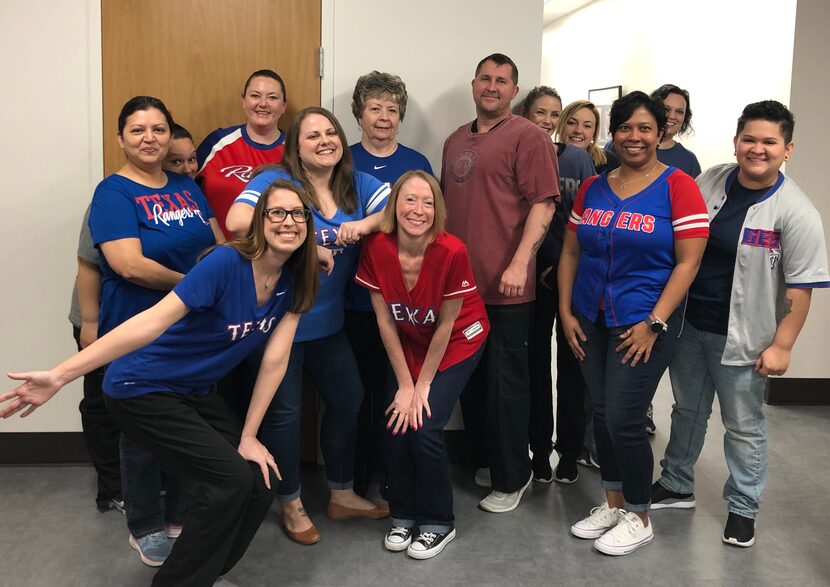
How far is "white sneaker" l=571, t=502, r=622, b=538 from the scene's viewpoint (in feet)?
8.69

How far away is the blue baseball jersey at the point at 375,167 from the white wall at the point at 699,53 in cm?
248

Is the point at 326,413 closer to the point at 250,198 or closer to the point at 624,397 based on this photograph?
the point at 250,198

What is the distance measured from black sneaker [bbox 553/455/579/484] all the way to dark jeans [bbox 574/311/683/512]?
472 millimetres

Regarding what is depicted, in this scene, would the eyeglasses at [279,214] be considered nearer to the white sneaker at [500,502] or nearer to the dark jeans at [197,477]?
the dark jeans at [197,477]

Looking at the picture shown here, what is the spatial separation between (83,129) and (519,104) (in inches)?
71.2

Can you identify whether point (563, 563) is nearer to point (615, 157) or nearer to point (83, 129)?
point (615, 157)

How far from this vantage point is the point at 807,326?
4168 millimetres

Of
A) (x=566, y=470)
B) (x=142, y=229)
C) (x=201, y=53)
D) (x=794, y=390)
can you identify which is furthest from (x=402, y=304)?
(x=794, y=390)

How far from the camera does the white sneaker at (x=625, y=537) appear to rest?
2523 millimetres

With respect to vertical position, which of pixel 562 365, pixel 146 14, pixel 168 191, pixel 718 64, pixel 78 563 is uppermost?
pixel 718 64

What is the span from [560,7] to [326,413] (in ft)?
23.4

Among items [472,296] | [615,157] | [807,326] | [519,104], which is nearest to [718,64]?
[807,326]

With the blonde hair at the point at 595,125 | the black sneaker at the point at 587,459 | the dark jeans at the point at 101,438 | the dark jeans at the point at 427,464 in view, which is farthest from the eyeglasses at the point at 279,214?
the black sneaker at the point at 587,459

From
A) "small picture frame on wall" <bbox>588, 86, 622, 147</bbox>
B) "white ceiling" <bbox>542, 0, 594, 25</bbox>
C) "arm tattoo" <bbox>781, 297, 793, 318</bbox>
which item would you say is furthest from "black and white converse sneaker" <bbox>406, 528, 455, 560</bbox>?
"white ceiling" <bbox>542, 0, 594, 25</bbox>
